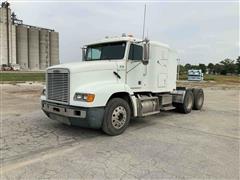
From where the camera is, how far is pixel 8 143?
4867 millimetres

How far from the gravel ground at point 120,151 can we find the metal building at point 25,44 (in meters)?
89.7

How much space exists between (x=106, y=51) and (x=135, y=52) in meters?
0.87

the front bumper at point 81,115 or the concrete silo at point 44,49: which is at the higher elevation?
the concrete silo at point 44,49

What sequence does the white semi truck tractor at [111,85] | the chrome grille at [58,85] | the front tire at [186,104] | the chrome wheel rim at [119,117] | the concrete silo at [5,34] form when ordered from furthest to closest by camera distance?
the concrete silo at [5,34] < the front tire at [186,104] < the chrome wheel rim at [119,117] < the chrome grille at [58,85] < the white semi truck tractor at [111,85]

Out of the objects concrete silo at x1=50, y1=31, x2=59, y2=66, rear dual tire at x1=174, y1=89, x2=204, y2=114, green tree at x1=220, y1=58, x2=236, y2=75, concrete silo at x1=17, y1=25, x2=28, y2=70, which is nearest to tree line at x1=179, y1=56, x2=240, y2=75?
green tree at x1=220, y1=58, x2=236, y2=75

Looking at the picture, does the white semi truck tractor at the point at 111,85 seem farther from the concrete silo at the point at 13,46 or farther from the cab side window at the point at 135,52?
the concrete silo at the point at 13,46

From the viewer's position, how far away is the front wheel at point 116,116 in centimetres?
539

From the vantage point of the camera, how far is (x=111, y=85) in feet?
18.2

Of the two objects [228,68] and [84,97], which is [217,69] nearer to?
[228,68]

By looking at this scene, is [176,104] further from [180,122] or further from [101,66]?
[101,66]

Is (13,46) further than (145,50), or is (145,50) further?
(13,46)

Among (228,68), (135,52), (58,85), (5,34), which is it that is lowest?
(58,85)

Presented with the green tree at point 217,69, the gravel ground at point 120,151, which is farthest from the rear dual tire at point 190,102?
the green tree at point 217,69

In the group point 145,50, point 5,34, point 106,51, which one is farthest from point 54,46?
point 145,50
